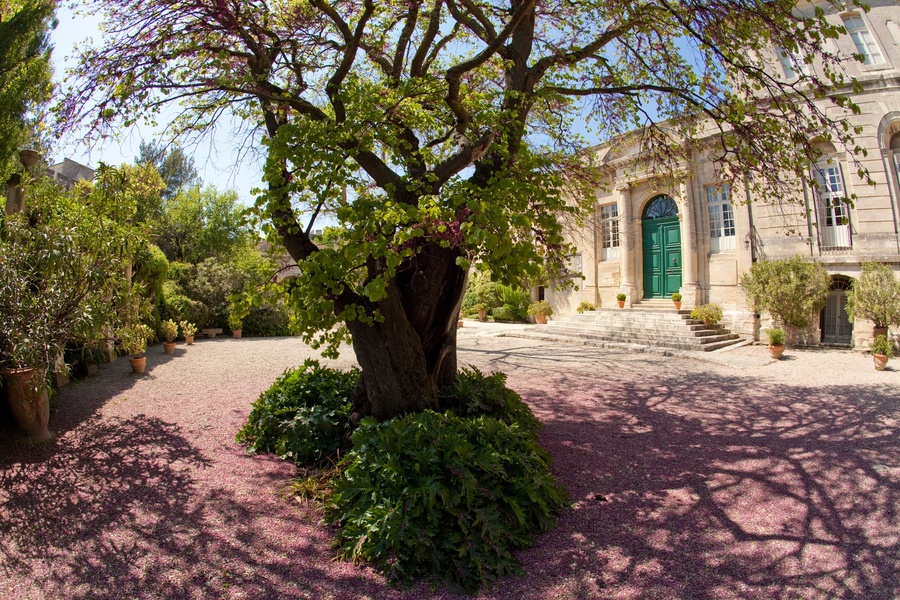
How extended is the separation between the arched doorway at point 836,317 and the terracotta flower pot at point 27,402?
631 inches

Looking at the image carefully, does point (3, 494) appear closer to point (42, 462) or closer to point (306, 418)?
point (42, 462)

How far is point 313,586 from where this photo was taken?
106 inches

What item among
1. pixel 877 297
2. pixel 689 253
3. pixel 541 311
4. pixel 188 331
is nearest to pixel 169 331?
pixel 188 331

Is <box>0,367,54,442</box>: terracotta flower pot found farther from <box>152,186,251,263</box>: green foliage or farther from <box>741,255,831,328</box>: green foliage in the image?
<box>152,186,251,263</box>: green foliage

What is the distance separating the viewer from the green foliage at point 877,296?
411 inches

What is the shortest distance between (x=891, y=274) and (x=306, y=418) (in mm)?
13071

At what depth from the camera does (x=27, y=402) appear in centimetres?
467

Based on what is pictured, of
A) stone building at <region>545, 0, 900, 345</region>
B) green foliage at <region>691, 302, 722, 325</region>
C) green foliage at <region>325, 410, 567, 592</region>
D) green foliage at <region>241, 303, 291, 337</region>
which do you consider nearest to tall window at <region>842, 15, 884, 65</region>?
stone building at <region>545, 0, 900, 345</region>

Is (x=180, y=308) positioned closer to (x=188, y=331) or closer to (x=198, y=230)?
(x=188, y=331)

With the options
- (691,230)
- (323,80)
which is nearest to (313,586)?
(323,80)

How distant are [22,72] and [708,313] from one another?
14919 mm

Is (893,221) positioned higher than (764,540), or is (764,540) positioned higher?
(893,221)

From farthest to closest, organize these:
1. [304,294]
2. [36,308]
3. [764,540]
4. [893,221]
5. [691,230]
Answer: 1. [691,230]
2. [893,221]
3. [36,308]
4. [304,294]
5. [764,540]

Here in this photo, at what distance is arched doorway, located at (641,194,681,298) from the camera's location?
15.3m
